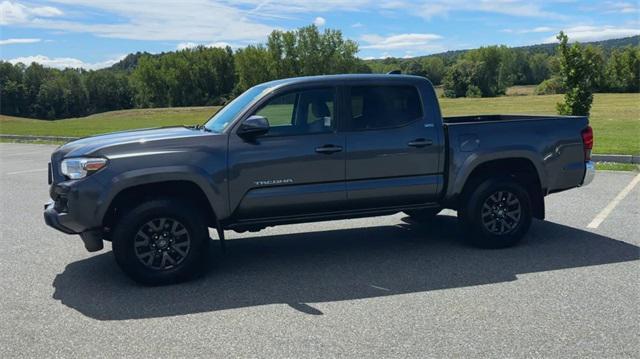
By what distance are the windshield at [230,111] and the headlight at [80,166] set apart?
116 cm

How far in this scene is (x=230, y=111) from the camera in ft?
19.6

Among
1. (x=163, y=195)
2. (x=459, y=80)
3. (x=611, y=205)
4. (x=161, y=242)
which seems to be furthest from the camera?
(x=459, y=80)

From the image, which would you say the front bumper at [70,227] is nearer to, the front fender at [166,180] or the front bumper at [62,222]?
the front bumper at [62,222]

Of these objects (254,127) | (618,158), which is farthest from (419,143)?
(618,158)

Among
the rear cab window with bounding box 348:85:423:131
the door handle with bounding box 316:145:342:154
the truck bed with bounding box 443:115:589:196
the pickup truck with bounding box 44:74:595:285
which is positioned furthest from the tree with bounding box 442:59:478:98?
the door handle with bounding box 316:145:342:154

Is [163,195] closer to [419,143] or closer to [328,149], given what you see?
[328,149]

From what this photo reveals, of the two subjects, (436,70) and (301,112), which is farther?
(436,70)

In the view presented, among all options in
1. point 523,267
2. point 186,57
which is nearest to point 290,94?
point 523,267

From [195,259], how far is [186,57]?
128712 mm

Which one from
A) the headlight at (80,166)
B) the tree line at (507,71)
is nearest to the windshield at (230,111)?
the headlight at (80,166)

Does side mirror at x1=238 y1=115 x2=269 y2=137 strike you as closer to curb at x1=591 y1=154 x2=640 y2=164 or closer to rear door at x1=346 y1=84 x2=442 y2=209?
rear door at x1=346 y1=84 x2=442 y2=209

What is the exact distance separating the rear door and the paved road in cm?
70

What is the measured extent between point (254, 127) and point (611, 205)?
18.8 feet

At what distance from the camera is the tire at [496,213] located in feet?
20.0
